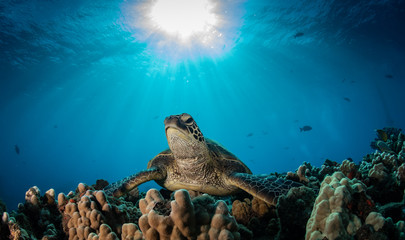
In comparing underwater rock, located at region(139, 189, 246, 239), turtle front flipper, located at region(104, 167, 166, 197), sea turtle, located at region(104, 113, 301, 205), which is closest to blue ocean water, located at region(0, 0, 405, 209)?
sea turtle, located at region(104, 113, 301, 205)

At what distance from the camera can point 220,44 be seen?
2269 cm

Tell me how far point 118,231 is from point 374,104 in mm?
70060

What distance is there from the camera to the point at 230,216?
4.60 ft

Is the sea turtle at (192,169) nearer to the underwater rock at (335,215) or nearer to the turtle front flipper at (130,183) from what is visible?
the turtle front flipper at (130,183)

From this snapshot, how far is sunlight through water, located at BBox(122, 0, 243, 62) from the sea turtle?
1517cm

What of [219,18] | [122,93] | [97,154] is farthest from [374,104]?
[97,154]

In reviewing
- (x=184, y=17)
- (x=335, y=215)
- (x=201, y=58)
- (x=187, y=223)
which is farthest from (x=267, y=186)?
(x=201, y=58)

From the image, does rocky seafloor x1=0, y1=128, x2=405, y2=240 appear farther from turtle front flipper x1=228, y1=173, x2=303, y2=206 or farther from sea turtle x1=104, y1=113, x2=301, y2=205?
sea turtle x1=104, y1=113, x2=301, y2=205

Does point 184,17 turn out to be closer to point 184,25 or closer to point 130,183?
point 184,25

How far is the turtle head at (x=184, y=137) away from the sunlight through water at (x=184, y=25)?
49.6ft

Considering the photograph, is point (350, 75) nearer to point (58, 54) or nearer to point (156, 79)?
point (156, 79)

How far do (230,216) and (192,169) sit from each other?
95.1 inches

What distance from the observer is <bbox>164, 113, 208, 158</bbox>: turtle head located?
3.28 metres

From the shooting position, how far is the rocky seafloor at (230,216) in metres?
1.29
